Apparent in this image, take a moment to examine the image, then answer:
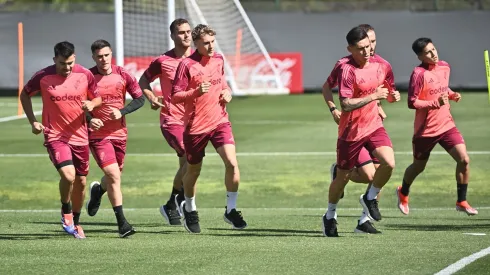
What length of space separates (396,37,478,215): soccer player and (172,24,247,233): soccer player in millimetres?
2567

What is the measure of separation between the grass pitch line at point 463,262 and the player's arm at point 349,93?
6.27ft

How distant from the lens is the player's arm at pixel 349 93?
12039mm

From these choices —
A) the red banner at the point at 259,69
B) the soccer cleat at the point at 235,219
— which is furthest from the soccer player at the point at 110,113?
the red banner at the point at 259,69

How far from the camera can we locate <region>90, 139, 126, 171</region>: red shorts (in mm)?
13070

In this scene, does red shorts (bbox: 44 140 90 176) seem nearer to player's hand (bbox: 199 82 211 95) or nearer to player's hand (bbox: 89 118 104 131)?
player's hand (bbox: 89 118 104 131)

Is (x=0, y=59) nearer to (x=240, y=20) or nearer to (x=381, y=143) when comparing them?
(x=240, y=20)

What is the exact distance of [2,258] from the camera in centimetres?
1093

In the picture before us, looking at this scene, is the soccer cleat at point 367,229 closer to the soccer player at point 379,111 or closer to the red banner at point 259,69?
the soccer player at point 379,111

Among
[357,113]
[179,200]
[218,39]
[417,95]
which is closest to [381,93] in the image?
[357,113]

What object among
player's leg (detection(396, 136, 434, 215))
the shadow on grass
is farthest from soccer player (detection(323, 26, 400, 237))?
player's leg (detection(396, 136, 434, 215))

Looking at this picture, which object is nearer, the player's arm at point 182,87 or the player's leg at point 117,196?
the player's leg at point 117,196

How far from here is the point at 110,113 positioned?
13.5 m

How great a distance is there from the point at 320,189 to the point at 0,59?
20.5m

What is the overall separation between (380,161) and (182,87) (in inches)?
89.6
